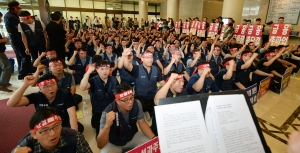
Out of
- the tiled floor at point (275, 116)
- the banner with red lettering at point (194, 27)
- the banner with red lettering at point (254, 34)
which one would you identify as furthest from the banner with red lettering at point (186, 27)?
the tiled floor at point (275, 116)

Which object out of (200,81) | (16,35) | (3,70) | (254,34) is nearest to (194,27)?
(254,34)

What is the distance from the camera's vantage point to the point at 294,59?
5.80m

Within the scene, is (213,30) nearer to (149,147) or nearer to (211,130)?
(149,147)

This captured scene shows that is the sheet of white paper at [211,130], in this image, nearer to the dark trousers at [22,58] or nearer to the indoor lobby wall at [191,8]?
the dark trousers at [22,58]

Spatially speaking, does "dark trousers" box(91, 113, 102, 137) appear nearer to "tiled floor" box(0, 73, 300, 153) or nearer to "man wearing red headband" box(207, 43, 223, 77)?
"tiled floor" box(0, 73, 300, 153)

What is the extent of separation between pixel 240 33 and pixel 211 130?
7.96 metres

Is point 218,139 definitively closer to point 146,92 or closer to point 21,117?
point 146,92

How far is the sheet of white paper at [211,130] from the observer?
95 cm

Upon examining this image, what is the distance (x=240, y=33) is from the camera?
7.58 m

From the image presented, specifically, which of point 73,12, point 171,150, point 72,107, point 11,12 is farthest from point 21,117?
point 73,12

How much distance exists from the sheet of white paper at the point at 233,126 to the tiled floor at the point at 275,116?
2.07m

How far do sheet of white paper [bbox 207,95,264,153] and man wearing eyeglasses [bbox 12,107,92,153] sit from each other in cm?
127

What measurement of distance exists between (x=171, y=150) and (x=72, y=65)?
4368 mm

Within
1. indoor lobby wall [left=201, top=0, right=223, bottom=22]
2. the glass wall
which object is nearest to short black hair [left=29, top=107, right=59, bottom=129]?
the glass wall
